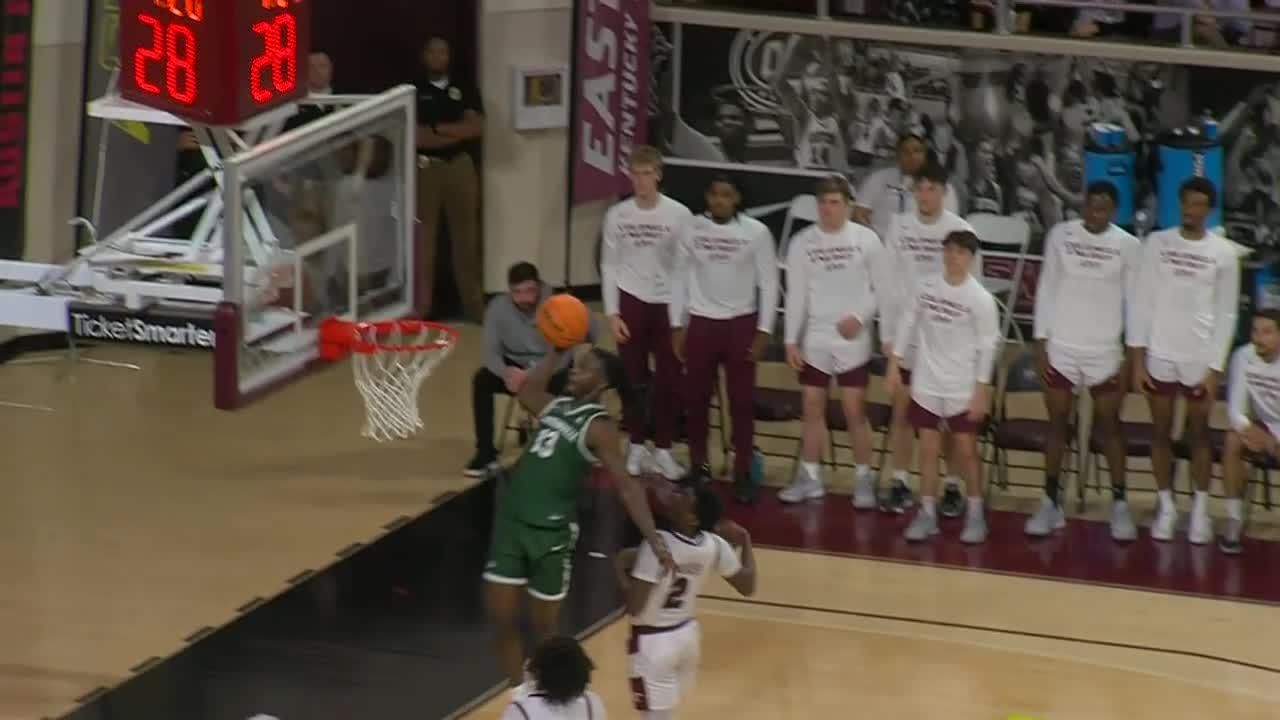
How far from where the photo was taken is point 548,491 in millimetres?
10211

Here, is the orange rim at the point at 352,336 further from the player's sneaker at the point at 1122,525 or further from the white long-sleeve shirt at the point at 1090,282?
the player's sneaker at the point at 1122,525

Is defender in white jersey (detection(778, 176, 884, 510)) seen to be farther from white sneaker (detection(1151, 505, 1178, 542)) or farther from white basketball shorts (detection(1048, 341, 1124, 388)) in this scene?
white sneaker (detection(1151, 505, 1178, 542))

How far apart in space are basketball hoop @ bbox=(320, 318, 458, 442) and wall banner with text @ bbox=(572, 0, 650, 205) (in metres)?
2.15

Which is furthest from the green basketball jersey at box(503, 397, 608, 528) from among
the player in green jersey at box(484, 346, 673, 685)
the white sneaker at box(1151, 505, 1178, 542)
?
the white sneaker at box(1151, 505, 1178, 542)

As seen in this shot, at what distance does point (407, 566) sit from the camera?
1261cm

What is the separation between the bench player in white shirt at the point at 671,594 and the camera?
9750mm

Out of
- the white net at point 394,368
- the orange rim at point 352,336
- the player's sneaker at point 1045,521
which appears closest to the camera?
the orange rim at point 352,336

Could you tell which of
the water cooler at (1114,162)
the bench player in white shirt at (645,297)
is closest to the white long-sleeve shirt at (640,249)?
the bench player in white shirt at (645,297)

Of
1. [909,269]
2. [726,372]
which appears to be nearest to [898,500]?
[726,372]

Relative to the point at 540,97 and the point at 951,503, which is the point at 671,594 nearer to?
the point at 951,503

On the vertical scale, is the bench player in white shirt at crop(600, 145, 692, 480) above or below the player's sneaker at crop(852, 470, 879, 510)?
above

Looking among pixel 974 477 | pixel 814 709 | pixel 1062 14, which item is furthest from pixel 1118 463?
pixel 1062 14

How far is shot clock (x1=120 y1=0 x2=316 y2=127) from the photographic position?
952cm

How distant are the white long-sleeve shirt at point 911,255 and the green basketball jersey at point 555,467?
3509 millimetres
